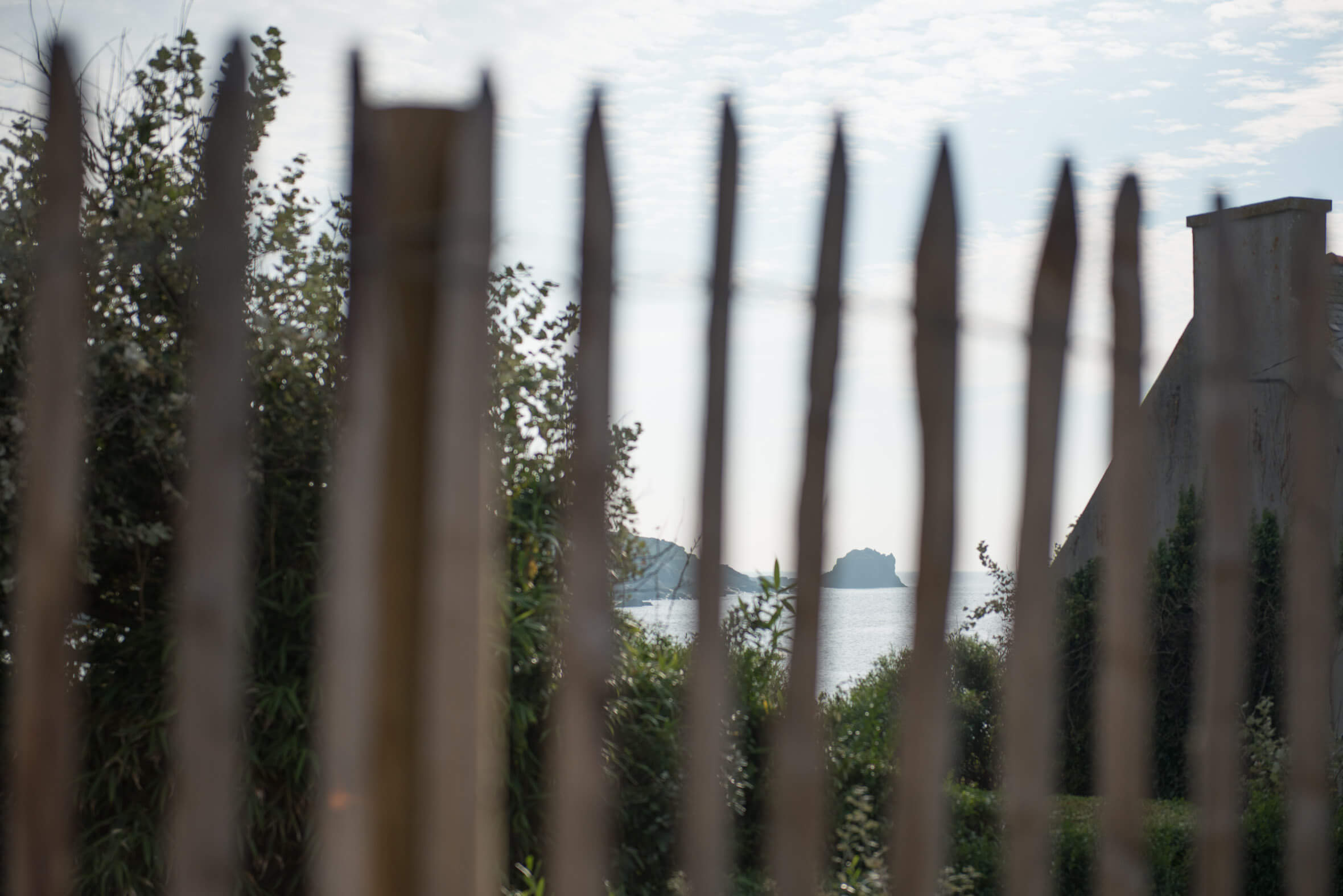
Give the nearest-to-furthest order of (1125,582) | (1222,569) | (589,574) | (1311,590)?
(589,574)
(1125,582)
(1222,569)
(1311,590)

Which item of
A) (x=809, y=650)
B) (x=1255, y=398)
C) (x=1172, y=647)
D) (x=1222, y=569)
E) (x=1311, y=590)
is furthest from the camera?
(x=1255, y=398)

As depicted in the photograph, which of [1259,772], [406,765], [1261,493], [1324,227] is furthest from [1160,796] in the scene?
[406,765]

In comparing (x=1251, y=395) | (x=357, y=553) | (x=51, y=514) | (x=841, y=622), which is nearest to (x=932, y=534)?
(x=841, y=622)

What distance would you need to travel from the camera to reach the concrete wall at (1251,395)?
28.6ft

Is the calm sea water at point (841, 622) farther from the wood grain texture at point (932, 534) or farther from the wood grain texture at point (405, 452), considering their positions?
the wood grain texture at point (405, 452)

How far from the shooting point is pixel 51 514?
56.9 inches

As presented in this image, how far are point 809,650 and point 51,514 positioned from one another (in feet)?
3.46

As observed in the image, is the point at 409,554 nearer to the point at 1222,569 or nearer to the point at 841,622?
the point at 841,622

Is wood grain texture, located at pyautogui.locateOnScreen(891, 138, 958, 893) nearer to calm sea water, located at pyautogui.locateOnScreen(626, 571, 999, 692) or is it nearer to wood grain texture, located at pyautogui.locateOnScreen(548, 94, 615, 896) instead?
calm sea water, located at pyautogui.locateOnScreen(626, 571, 999, 692)

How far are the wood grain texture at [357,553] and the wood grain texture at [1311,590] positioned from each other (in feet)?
5.99

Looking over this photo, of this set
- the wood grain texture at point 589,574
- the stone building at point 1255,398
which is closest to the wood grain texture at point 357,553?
the wood grain texture at point 589,574

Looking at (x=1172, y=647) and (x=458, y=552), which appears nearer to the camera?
(x=458, y=552)

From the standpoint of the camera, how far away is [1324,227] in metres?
2.26

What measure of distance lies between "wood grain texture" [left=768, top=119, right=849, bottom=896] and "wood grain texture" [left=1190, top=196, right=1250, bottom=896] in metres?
0.85
